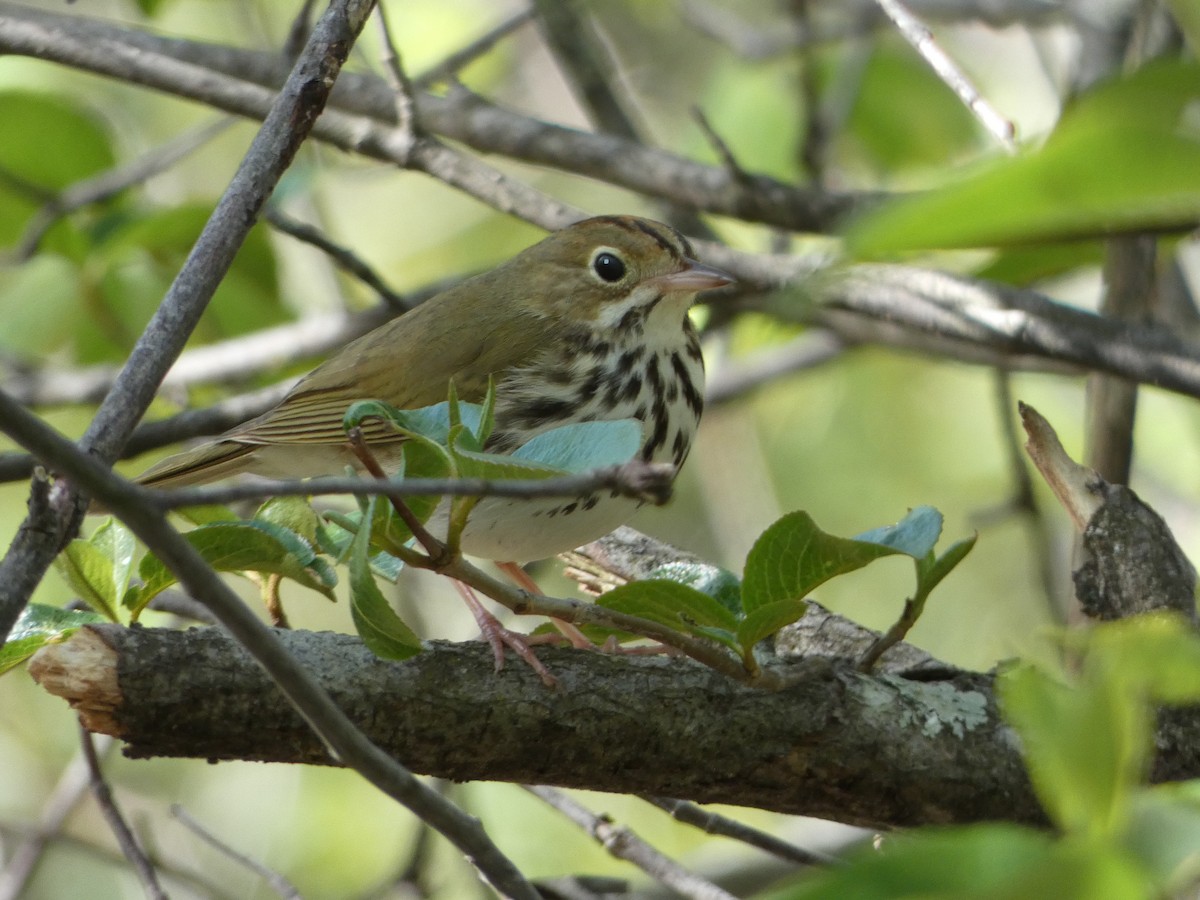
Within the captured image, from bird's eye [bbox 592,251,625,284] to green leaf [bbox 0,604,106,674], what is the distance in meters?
1.60

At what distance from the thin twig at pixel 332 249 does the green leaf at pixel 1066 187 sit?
2.13m

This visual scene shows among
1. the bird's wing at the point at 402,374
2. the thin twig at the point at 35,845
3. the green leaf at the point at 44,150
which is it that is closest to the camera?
the thin twig at the point at 35,845

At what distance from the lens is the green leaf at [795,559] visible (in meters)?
1.62

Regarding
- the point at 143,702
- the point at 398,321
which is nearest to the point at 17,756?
the point at 398,321

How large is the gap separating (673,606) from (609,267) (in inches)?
62.4

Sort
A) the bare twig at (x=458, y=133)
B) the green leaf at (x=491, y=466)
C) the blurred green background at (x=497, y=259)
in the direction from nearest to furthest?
the green leaf at (x=491, y=466) < the bare twig at (x=458, y=133) < the blurred green background at (x=497, y=259)

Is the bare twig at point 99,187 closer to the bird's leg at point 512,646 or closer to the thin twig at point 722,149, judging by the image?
the thin twig at point 722,149

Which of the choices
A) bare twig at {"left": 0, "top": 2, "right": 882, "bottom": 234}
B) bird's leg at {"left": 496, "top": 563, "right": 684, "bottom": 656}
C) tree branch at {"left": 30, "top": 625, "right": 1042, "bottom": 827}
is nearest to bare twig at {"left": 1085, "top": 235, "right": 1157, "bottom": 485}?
bare twig at {"left": 0, "top": 2, "right": 882, "bottom": 234}

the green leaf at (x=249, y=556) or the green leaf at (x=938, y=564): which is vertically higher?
the green leaf at (x=249, y=556)

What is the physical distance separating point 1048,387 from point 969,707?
314 centimetres

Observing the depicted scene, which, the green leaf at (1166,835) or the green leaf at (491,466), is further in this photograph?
the green leaf at (491,466)

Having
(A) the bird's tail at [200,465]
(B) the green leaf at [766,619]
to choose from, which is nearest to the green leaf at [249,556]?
(B) the green leaf at [766,619]

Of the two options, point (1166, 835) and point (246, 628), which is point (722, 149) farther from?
point (1166, 835)

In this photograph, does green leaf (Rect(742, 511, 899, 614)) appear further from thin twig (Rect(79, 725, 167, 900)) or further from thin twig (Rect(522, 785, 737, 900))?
thin twig (Rect(79, 725, 167, 900))
